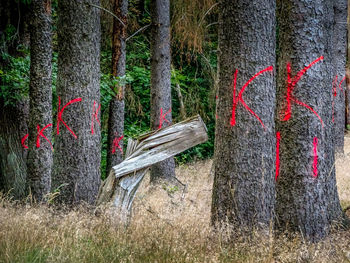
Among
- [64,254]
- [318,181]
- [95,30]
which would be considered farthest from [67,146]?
[318,181]

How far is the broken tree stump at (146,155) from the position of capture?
373 cm

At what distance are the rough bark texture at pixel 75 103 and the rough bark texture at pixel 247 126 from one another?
2168mm

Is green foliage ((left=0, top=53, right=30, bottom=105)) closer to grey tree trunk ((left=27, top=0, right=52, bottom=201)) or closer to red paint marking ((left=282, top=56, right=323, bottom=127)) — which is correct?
grey tree trunk ((left=27, top=0, right=52, bottom=201))

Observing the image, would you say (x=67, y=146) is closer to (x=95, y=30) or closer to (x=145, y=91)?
(x=95, y=30)

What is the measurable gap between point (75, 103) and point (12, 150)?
2.46m

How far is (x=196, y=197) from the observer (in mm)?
6426

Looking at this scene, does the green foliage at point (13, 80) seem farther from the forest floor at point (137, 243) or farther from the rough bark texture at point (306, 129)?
the rough bark texture at point (306, 129)

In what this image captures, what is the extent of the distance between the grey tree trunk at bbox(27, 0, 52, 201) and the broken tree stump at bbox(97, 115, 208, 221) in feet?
8.44

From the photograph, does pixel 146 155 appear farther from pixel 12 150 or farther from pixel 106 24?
pixel 106 24

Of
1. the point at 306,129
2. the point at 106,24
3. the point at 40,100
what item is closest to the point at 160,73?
the point at 106,24

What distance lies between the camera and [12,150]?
656cm

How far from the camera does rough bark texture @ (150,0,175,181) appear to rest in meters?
8.42

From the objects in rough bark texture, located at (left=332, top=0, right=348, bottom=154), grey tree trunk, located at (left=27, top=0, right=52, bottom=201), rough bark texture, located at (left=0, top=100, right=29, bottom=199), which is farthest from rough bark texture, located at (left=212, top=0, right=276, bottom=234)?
rough bark texture, located at (left=332, top=0, right=348, bottom=154)

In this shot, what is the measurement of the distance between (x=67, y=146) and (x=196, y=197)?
263 cm
